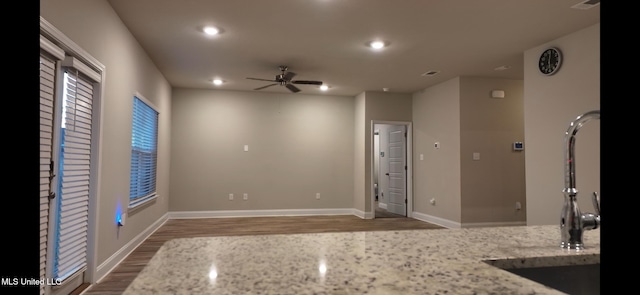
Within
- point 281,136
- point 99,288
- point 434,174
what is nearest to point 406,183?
point 434,174

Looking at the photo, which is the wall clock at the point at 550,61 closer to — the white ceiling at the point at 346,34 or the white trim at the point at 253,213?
the white ceiling at the point at 346,34

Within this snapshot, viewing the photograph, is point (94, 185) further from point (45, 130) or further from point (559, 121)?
point (559, 121)

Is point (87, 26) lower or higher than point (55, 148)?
higher

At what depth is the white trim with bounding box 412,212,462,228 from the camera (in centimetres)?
566

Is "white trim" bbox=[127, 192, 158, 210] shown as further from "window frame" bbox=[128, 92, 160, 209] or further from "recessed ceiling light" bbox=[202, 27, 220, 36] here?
"recessed ceiling light" bbox=[202, 27, 220, 36]

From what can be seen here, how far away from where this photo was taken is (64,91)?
2494 millimetres

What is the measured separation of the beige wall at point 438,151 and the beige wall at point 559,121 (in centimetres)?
133

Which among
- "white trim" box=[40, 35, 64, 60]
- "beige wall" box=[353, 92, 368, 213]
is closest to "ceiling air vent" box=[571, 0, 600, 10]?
"beige wall" box=[353, 92, 368, 213]

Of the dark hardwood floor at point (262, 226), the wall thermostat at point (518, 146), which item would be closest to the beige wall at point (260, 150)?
the dark hardwood floor at point (262, 226)

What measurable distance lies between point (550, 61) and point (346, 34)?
2.34 m

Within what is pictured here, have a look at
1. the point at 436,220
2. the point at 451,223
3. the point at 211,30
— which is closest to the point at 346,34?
the point at 211,30

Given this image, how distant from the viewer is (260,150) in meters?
6.88
